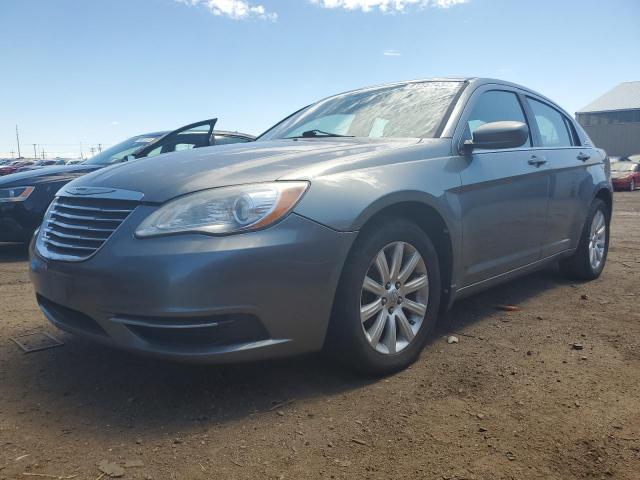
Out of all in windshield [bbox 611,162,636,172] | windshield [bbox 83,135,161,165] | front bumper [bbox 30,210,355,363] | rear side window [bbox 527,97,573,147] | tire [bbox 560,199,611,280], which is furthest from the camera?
windshield [bbox 611,162,636,172]

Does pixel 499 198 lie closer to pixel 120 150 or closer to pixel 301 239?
pixel 301 239

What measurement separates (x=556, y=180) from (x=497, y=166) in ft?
2.96

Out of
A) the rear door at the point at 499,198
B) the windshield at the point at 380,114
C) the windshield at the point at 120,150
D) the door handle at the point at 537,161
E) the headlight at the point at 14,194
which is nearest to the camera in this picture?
the rear door at the point at 499,198

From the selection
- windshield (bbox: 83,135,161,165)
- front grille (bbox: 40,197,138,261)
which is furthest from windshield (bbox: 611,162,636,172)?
front grille (bbox: 40,197,138,261)

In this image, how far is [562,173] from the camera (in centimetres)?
412

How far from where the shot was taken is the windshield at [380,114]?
330 centimetres

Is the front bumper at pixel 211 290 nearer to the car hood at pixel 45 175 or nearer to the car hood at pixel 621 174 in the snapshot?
the car hood at pixel 45 175

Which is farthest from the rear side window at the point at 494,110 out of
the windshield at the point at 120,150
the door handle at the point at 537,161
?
the windshield at the point at 120,150

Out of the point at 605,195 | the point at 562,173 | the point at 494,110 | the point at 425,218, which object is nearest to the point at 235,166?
the point at 425,218

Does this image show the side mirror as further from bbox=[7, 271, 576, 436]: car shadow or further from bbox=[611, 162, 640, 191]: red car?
bbox=[611, 162, 640, 191]: red car

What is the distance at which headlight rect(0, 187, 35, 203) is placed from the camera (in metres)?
5.90

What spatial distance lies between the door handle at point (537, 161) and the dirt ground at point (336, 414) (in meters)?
1.17

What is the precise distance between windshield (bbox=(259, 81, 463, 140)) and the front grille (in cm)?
158

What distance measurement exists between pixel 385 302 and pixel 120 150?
5247 millimetres
